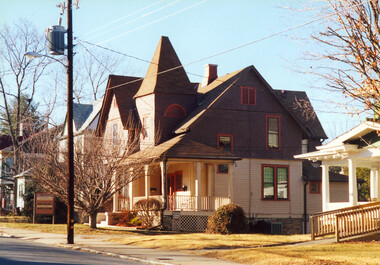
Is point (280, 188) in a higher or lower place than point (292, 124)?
lower

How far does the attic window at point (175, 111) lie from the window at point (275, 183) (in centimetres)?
616

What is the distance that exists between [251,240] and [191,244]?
3196mm

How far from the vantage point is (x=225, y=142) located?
36.4 meters

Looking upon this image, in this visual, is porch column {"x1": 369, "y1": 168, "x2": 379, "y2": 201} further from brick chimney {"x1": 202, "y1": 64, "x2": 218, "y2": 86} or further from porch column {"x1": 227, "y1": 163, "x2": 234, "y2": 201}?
brick chimney {"x1": 202, "y1": 64, "x2": 218, "y2": 86}

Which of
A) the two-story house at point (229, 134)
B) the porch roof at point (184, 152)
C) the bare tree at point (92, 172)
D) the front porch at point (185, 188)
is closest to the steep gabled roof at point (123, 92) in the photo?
the two-story house at point (229, 134)

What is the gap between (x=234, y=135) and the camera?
36.5m

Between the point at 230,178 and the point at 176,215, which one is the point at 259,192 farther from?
the point at 176,215

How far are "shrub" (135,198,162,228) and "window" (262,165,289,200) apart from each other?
785 cm

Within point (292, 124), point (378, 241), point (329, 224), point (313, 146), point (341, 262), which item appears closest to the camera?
point (341, 262)

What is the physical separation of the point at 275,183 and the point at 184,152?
7658 mm

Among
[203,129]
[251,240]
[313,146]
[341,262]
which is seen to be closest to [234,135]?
[203,129]

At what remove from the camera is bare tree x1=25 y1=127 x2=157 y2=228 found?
30219mm

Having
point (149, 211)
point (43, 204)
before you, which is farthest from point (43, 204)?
point (149, 211)

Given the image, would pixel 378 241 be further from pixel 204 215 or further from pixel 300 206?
pixel 300 206
